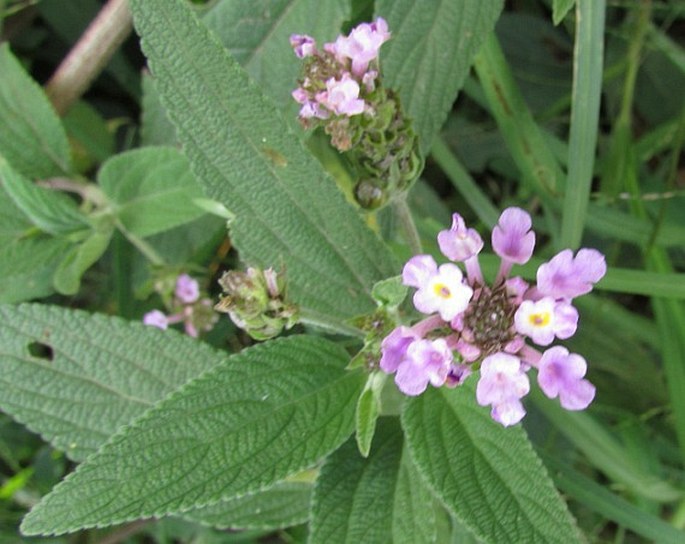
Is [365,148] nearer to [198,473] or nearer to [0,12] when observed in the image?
[198,473]

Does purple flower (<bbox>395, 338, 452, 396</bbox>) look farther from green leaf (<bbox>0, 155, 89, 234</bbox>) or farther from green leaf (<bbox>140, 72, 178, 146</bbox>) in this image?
green leaf (<bbox>140, 72, 178, 146</bbox>)

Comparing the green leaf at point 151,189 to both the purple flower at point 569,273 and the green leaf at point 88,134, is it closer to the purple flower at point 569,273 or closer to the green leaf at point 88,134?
the green leaf at point 88,134

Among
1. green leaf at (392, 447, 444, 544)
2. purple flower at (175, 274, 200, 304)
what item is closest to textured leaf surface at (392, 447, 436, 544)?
green leaf at (392, 447, 444, 544)

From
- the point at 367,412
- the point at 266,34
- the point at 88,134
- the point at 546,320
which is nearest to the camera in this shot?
the point at 546,320

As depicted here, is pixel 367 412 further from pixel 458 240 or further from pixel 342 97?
pixel 342 97

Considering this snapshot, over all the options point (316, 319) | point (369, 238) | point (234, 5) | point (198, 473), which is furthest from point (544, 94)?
point (198, 473)

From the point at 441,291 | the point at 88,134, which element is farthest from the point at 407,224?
the point at 88,134
